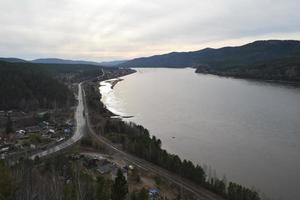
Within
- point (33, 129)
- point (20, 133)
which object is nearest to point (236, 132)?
point (33, 129)

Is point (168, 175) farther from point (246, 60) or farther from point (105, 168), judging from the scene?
point (246, 60)

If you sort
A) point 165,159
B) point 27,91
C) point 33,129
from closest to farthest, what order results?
point 165,159 → point 33,129 → point 27,91

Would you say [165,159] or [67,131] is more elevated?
[165,159]

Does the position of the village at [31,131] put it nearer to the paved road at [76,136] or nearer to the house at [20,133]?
the house at [20,133]

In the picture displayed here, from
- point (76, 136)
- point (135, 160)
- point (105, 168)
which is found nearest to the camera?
point (105, 168)

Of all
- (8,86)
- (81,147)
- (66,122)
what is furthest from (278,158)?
(8,86)

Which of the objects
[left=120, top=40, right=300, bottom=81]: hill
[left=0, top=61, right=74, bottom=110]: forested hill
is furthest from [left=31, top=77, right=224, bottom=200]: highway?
[left=120, top=40, right=300, bottom=81]: hill

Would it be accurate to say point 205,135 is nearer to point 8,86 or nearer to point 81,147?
point 81,147
